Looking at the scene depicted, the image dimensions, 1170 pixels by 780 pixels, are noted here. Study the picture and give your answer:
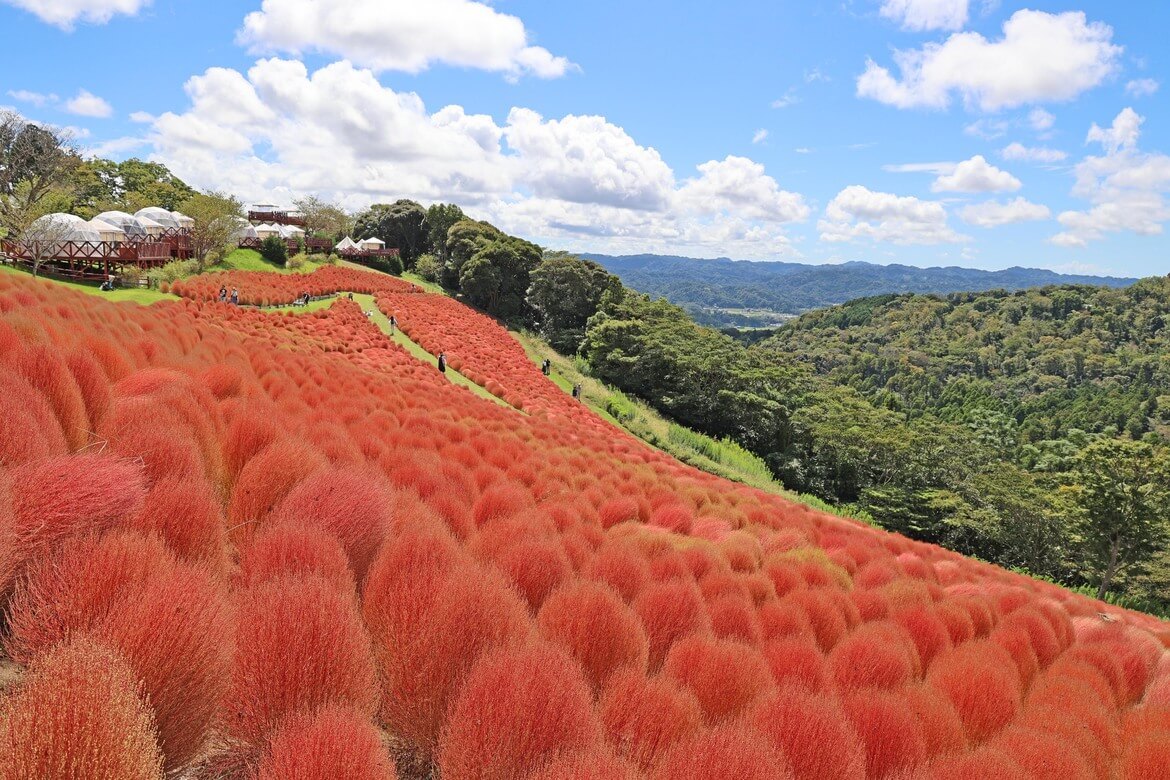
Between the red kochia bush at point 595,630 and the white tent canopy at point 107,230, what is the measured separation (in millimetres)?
32775

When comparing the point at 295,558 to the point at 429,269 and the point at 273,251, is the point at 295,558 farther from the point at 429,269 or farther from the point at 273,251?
the point at 429,269

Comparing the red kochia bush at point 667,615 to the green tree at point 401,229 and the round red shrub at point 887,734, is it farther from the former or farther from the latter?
the green tree at point 401,229

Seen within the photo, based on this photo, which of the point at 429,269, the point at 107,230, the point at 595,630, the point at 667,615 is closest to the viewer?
the point at 595,630

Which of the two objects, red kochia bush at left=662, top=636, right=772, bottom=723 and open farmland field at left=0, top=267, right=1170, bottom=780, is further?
red kochia bush at left=662, top=636, right=772, bottom=723

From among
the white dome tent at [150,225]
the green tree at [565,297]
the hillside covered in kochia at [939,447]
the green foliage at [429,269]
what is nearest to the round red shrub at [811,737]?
the hillside covered in kochia at [939,447]

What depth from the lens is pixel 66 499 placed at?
74.1 inches

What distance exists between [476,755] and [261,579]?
104cm

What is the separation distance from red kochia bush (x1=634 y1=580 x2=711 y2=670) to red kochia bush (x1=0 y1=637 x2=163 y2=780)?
2112mm

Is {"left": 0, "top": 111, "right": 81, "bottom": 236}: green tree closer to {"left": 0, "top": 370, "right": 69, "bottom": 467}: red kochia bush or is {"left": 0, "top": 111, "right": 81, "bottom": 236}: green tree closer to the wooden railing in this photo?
the wooden railing

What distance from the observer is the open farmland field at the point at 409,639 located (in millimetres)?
1429

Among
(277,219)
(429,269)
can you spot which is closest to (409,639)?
(429,269)

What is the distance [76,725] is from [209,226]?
34445 mm

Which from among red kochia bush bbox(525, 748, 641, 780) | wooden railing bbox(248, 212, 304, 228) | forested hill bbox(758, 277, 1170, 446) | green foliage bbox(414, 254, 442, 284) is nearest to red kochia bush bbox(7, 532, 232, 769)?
red kochia bush bbox(525, 748, 641, 780)

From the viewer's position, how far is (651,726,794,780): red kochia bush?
1478 millimetres
